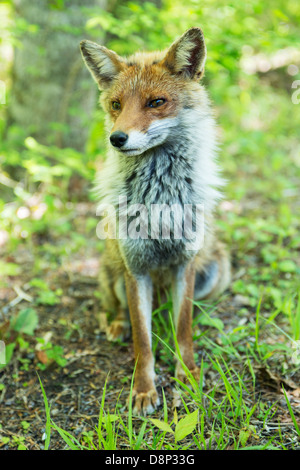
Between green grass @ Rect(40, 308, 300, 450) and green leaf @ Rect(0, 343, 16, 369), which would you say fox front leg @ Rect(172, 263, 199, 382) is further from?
green leaf @ Rect(0, 343, 16, 369)

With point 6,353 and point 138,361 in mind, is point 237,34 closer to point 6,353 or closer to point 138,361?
point 138,361

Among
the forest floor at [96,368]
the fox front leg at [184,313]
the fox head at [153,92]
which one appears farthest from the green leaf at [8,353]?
the fox head at [153,92]

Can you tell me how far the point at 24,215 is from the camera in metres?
4.61

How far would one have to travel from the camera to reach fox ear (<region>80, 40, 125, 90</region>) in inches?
113

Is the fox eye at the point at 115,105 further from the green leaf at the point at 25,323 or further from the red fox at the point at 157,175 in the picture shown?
the green leaf at the point at 25,323

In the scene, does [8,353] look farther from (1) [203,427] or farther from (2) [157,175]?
(2) [157,175]

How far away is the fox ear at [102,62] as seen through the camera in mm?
2873

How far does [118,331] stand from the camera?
11.3 ft

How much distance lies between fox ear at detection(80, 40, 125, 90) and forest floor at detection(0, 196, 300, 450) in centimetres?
199

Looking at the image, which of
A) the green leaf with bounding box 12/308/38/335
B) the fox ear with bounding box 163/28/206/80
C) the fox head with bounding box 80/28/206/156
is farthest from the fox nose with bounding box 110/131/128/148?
the green leaf with bounding box 12/308/38/335

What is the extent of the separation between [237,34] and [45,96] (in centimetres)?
262

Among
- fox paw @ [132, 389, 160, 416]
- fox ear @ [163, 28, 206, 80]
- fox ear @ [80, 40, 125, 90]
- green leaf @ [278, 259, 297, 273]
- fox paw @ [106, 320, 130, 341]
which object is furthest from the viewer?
green leaf @ [278, 259, 297, 273]

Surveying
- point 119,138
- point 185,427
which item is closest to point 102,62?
point 119,138
